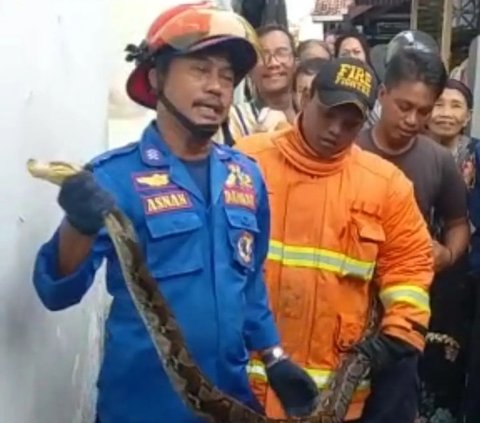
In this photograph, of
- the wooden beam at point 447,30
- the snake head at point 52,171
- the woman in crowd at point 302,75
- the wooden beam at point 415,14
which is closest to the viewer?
the snake head at point 52,171

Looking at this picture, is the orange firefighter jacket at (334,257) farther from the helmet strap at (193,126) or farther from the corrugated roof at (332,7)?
the corrugated roof at (332,7)

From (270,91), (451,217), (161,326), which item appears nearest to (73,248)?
(161,326)

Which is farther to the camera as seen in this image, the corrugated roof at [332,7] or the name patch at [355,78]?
the corrugated roof at [332,7]

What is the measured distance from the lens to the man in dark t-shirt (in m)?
5.32

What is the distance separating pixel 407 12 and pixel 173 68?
59.1ft

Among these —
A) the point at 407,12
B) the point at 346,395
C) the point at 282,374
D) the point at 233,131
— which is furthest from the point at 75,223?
the point at 407,12

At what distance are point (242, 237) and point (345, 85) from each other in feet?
4.17

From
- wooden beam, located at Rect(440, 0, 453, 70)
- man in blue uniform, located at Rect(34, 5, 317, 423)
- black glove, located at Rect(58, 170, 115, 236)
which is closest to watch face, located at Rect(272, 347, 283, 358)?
man in blue uniform, located at Rect(34, 5, 317, 423)

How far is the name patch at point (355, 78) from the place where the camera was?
4.52m

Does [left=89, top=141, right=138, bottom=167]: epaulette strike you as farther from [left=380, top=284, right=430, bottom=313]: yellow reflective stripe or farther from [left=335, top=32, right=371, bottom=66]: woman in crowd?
[left=335, top=32, right=371, bottom=66]: woman in crowd

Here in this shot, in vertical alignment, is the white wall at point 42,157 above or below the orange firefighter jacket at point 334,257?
above

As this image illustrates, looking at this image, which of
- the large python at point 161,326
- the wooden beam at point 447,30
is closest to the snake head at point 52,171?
the large python at point 161,326

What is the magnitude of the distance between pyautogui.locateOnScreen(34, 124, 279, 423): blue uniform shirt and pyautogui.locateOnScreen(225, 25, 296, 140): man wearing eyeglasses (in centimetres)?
292

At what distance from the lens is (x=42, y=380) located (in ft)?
10.9
